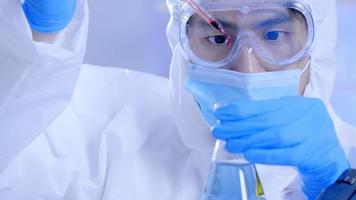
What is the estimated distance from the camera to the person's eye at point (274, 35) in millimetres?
1192

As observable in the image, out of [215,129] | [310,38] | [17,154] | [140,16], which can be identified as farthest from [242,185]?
[140,16]

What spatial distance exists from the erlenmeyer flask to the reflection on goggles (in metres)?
0.30

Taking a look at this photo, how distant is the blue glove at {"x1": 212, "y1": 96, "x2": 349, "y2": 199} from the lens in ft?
2.96

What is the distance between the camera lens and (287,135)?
0.95 m

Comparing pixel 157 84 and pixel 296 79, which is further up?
pixel 296 79

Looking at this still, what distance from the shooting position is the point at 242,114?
91 cm

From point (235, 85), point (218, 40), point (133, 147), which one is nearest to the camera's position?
point (235, 85)

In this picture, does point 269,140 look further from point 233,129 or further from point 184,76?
point 184,76

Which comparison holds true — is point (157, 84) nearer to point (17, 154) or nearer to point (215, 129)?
point (17, 154)

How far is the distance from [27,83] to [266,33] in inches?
21.3

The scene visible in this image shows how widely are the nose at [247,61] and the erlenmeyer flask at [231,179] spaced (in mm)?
256

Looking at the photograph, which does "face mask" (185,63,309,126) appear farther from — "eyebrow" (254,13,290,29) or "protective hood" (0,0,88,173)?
"protective hood" (0,0,88,173)

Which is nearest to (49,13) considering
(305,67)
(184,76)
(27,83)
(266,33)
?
(27,83)

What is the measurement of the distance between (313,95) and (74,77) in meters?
0.57
